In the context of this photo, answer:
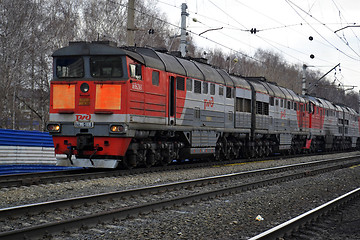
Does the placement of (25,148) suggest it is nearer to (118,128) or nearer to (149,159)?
(149,159)

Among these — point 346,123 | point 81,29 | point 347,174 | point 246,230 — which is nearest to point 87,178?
point 246,230

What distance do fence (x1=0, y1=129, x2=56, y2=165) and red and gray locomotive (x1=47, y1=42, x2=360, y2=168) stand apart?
148 cm

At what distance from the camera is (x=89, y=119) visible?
48.0 feet

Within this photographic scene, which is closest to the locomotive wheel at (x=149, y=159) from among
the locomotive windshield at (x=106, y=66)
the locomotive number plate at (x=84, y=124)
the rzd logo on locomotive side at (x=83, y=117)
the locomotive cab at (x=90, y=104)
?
the locomotive cab at (x=90, y=104)

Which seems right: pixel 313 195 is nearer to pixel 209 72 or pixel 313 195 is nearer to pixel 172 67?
pixel 172 67

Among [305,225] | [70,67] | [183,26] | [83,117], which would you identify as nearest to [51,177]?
[83,117]

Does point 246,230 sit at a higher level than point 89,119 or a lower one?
lower

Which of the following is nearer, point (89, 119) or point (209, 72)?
point (89, 119)

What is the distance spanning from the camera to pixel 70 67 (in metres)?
15.2

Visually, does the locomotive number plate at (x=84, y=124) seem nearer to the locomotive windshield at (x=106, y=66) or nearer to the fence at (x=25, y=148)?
the locomotive windshield at (x=106, y=66)

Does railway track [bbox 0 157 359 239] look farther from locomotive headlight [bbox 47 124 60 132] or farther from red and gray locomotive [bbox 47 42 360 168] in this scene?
locomotive headlight [bbox 47 124 60 132]

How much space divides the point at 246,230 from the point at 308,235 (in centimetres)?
100

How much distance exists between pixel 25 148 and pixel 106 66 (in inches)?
189

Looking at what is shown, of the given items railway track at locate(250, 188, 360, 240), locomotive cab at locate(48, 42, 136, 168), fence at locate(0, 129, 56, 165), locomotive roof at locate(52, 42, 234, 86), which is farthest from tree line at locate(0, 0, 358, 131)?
railway track at locate(250, 188, 360, 240)
